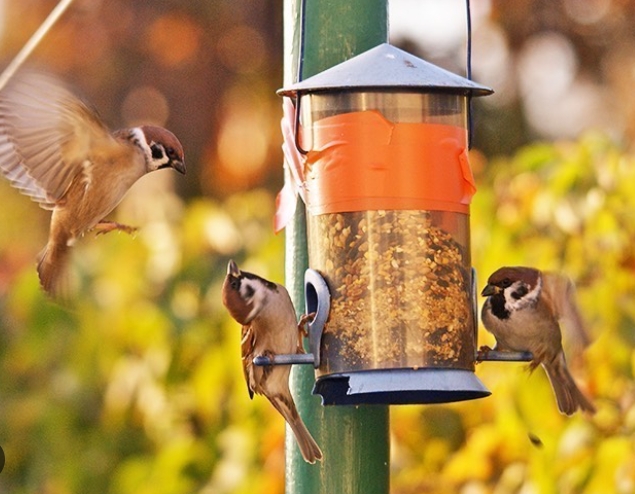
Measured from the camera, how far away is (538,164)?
6094mm

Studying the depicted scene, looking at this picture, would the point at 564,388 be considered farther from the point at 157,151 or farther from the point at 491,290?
the point at 157,151

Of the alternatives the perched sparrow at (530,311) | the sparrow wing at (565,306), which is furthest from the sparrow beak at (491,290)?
the sparrow wing at (565,306)

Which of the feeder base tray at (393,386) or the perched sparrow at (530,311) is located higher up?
the perched sparrow at (530,311)

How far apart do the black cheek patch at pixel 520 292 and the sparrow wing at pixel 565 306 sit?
7 cm

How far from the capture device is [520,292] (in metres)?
4.78

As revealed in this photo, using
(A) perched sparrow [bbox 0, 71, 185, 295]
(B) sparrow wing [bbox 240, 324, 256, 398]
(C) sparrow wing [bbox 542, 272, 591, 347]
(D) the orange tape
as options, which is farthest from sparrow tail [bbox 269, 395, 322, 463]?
(C) sparrow wing [bbox 542, 272, 591, 347]

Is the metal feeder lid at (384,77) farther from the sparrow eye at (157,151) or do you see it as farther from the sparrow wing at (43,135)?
the sparrow wing at (43,135)

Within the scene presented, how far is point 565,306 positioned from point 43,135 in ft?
5.15

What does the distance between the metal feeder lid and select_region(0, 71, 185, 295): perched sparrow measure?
396mm

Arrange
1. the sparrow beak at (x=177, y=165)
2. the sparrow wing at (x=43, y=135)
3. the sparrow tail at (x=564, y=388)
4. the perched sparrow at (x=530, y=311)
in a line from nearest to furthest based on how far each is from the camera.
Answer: the sparrow wing at (x=43, y=135), the sparrow beak at (x=177, y=165), the perched sparrow at (x=530, y=311), the sparrow tail at (x=564, y=388)

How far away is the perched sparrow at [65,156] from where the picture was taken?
4.25 meters

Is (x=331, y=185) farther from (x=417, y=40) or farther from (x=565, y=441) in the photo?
(x=417, y=40)

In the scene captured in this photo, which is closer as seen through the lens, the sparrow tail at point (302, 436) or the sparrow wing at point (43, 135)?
the sparrow wing at point (43, 135)

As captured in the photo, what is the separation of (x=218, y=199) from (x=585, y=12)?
121 inches
